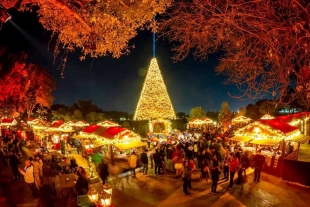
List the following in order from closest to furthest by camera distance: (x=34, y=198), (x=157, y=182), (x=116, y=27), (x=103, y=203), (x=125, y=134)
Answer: (x=103, y=203) → (x=116, y=27) → (x=34, y=198) → (x=157, y=182) → (x=125, y=134)

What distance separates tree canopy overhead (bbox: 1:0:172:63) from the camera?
21.6 ft

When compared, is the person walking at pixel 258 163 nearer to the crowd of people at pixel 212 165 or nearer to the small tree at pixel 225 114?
the crowd of people at pixel 212 165

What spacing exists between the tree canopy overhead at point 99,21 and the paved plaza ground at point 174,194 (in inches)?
184

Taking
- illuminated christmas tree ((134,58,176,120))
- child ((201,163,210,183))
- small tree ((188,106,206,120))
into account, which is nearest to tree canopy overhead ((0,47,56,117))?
illuminated christmas tree ((134,58,176,120))

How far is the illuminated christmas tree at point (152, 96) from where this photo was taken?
26516 millimetres

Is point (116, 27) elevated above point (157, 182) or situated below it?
above

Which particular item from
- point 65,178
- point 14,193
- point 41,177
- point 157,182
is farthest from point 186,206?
point 14,193

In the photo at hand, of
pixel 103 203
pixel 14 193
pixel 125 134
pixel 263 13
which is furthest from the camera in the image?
pixel 125 134

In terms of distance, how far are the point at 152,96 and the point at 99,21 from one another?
19.8m

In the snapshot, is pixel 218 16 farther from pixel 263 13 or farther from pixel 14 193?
pixel 14 193

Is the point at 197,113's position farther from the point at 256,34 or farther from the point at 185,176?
the point at 256,34

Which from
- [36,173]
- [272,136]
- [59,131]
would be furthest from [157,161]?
[59,131]

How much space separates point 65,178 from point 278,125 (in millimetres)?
10597

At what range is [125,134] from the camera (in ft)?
44.4
